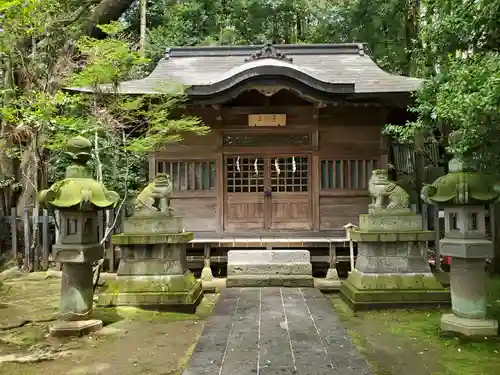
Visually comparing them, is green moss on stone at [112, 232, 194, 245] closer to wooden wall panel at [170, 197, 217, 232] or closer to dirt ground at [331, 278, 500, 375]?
dirt ground at [331, 278, 500, 375]

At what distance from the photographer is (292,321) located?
5.60m

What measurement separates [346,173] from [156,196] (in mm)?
5568

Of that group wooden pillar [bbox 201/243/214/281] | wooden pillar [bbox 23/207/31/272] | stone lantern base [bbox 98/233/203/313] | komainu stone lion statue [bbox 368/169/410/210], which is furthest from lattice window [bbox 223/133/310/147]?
wooden pillar [bbox 23/207/31/272]

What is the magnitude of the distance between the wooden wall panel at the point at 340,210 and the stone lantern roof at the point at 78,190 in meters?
6.09

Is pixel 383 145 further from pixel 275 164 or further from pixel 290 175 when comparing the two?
pixel 275 164

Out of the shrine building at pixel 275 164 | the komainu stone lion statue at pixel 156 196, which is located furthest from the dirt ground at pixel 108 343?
the shrine building at pixel 275 164

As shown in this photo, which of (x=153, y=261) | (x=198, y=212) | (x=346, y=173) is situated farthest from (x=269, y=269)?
(x=346, y=173)

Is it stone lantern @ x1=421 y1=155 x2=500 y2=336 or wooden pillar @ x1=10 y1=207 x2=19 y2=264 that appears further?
wooden pillar @ x1=10 y1=207 x2=19 y2=264

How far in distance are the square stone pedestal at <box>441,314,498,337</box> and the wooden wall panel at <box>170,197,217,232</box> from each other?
6.38m

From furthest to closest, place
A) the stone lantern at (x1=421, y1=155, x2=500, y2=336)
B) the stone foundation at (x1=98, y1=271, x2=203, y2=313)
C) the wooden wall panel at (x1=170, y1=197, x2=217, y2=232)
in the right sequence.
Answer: the wooden wall panel at (x1=170, y1=197, x2=217, y2=232), the stone foundation at (x1=98, y1=271, x2=203, y2=313), the stone lantern at (x1=421, y1=155, x2=500, y2=336)

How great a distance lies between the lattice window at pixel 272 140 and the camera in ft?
35.1

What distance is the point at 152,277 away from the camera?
6684 millimetres

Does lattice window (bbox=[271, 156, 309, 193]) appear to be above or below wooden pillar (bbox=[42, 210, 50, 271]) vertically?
above

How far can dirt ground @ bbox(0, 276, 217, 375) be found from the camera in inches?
171
